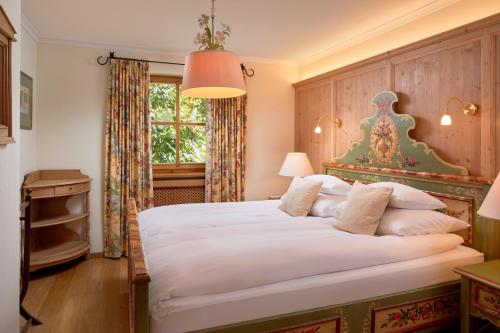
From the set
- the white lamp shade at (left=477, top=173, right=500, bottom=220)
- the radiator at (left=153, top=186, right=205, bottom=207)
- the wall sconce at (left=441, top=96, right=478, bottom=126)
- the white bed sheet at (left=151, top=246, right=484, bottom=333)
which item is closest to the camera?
the white bed sheet at (left=151, top=246, right=484, bottom=333)

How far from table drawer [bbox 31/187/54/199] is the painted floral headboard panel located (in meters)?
3.18

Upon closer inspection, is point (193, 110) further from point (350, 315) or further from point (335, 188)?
point (350, 315)


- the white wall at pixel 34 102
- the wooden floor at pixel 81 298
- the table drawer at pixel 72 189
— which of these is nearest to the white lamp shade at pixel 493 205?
the wooden floor at pixel 81 298

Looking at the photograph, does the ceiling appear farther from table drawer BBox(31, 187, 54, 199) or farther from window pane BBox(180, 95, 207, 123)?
table drawer BBox(31, 187, 54, 199)

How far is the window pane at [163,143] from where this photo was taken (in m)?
4.66

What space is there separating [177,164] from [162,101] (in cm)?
86

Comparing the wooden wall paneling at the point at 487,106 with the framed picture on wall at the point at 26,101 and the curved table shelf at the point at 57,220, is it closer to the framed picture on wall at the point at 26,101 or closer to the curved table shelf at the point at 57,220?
the curved table shelf at the point at 57,220

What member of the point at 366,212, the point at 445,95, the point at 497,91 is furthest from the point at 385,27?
the point at 366,212

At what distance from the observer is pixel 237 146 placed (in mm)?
4801

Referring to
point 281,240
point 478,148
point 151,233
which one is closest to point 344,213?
point 281,240

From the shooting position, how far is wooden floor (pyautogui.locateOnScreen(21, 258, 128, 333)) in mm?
2688

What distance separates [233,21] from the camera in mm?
3465

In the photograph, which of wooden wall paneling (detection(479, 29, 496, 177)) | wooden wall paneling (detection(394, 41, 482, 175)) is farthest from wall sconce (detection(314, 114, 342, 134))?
wooden wall paneling (detection(479, 29, 496, 177))

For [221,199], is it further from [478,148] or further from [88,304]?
[478,148]
